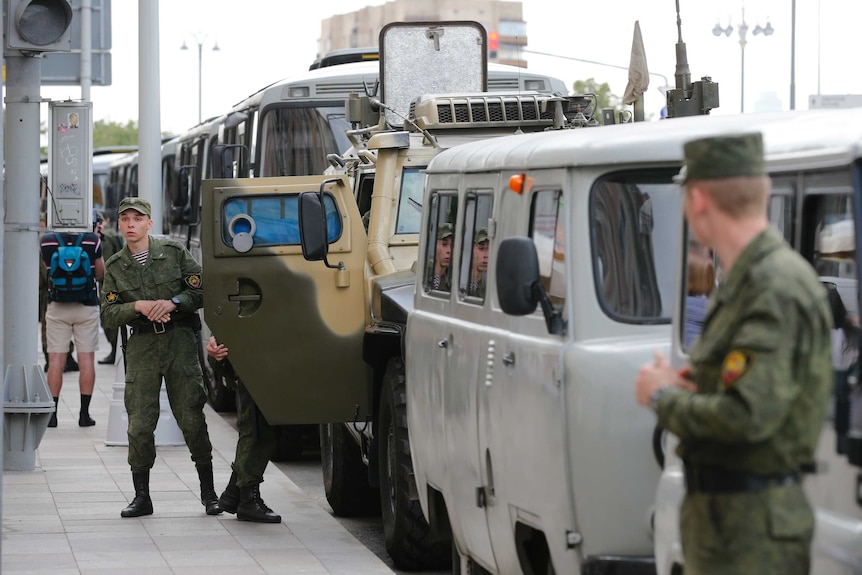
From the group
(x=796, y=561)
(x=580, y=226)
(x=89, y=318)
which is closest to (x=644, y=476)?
(x=580, y=226)

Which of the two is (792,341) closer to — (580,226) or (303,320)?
(580,226)

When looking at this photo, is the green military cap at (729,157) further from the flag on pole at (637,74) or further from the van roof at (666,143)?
the flag on pole at (637,74)

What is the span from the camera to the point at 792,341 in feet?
12.2

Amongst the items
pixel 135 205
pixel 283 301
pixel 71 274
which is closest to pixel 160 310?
pixel 135 205

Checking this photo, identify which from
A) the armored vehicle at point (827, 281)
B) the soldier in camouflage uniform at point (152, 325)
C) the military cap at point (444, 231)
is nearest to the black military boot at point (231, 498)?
the soldier in camouflage uniform at point (152, 325)

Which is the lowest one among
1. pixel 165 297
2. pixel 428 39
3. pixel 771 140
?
pixel 165 297

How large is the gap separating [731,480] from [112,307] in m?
6.52

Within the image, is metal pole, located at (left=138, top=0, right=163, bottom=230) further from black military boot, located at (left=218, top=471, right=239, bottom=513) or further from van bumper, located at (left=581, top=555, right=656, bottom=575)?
van bumper, located at (left=581, top=555, right=656, bottom=575)

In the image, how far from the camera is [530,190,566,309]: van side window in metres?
5.80

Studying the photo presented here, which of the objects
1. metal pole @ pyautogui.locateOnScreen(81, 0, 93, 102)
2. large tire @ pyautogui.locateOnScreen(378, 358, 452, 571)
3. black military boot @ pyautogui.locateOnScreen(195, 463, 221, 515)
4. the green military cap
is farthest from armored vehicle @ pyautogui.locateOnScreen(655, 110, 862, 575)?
metal pole @ pyautogui.locateOnScreen(81, 0, 93, 102)

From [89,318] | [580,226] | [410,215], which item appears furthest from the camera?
[89,318]

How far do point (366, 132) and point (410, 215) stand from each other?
69.4 inches

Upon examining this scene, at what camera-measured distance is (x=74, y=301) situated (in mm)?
15281

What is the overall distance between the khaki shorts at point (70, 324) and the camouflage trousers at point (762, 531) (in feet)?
39.1
